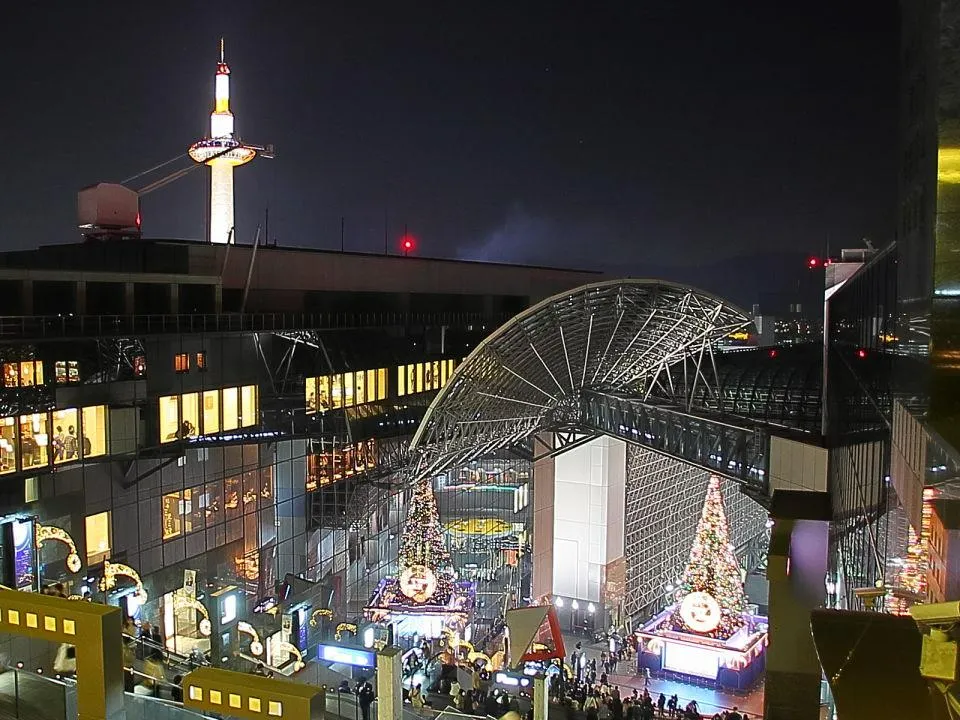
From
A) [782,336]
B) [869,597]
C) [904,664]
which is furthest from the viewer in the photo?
[782,336]

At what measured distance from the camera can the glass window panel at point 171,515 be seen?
32.8 m

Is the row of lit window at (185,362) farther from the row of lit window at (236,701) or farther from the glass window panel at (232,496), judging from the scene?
the row of lit window at (236,701)

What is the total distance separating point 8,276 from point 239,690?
25.2 metres

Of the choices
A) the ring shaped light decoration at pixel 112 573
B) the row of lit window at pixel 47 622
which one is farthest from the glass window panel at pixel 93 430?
the row of lit window at pixel 47 622

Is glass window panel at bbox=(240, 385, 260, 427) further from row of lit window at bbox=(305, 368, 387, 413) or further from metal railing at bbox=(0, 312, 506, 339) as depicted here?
row of lit window at bbox=(305, 368, 387, 413)

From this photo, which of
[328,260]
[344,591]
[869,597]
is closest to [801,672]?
[869,597]

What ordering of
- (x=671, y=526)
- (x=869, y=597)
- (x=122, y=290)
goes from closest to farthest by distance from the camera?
1. (x=869, y=597)
2. (x=122, y=290)
3. (x=671, y=526)

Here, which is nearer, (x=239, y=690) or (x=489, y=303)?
(x=239, y=690)

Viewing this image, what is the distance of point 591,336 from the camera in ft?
115

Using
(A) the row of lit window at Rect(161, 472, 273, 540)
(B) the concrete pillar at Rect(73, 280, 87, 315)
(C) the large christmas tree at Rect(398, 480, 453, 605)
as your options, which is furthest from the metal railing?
(C) the large christmas tree at Rect(398, 480, 453, 605)

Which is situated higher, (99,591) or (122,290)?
(122,290)

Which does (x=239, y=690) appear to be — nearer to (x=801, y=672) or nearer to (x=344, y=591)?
(x=801, y=672)

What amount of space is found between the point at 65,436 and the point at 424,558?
649 inches

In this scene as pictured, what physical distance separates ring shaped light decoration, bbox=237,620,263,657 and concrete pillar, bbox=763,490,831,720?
2103 centimetres
